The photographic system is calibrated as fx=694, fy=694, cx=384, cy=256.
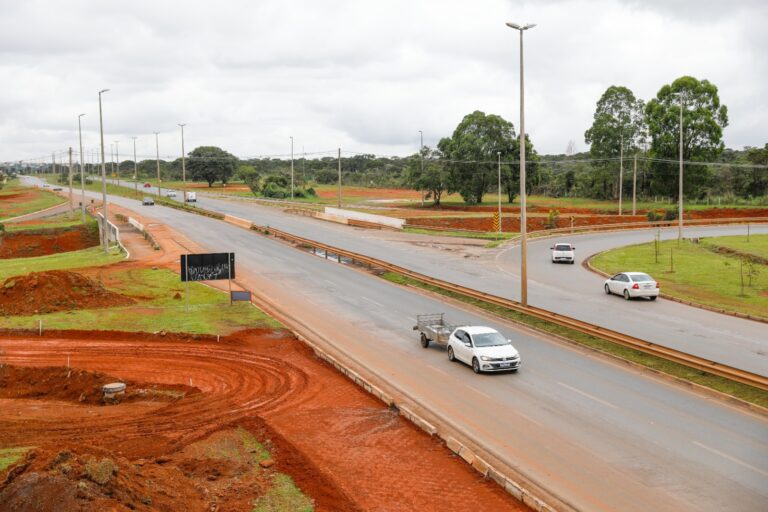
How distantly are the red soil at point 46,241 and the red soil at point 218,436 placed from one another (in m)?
50.7

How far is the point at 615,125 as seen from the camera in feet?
346

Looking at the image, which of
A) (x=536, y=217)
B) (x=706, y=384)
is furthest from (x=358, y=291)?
(x=536, y=217)

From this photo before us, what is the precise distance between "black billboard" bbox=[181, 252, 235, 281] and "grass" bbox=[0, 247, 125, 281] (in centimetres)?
1821

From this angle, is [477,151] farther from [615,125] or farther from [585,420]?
[585,420]

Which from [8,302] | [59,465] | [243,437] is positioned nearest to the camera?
[59,465]

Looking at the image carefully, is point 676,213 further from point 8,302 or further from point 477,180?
point 8,302

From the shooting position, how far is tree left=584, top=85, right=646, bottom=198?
105 m

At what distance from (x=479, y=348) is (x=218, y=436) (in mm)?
9429

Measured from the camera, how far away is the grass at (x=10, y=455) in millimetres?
15642

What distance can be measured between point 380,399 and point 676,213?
7330cm

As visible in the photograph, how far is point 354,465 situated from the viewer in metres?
16.2

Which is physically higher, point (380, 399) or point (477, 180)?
point (477, 180)

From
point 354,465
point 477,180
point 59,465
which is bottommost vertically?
point 354,465

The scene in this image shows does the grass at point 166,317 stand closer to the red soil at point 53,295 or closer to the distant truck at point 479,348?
the red soil at point 53,295
